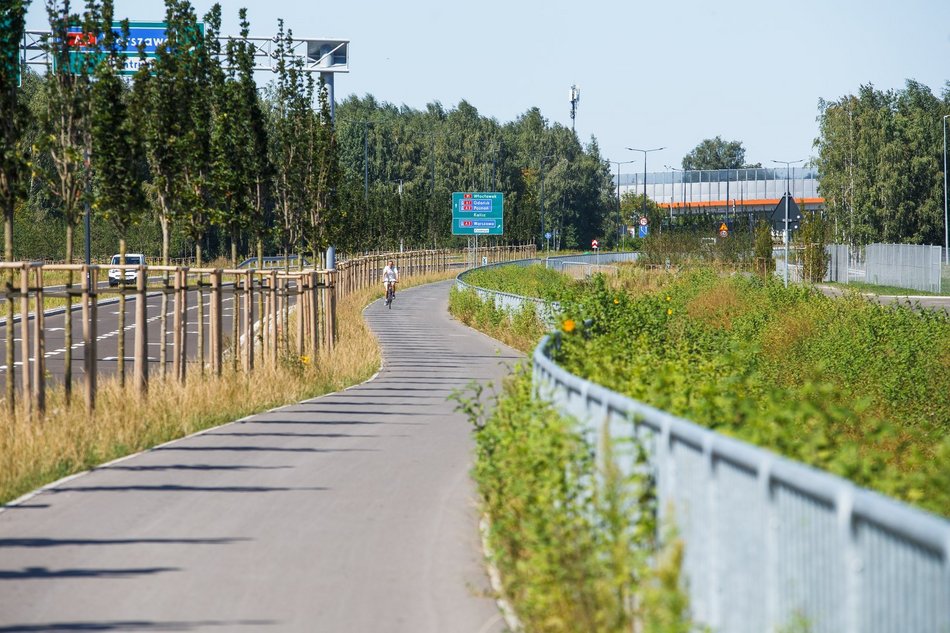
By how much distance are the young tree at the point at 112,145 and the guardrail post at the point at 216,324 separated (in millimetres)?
1397

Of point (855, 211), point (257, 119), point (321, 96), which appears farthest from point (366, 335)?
point (855, 211)

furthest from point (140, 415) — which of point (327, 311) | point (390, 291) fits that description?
point (390, 291)

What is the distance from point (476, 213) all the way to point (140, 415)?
6473 centimetres

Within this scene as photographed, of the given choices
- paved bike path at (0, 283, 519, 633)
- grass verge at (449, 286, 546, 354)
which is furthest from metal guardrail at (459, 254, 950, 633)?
grass verge at (449, 286, 546, 354)

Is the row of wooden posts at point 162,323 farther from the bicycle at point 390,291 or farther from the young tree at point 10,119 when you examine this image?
the bicycle at point 390,291

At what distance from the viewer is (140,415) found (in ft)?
52.3

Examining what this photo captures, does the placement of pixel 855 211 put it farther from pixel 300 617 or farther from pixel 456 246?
pixel 300 617

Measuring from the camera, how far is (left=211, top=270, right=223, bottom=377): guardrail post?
806 inches

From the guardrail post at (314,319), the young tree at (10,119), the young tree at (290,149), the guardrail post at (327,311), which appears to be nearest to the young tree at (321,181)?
the young tree at (290,149)

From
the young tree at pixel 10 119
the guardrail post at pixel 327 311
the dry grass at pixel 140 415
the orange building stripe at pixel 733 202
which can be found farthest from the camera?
the orange building stripe at pixel 733 202

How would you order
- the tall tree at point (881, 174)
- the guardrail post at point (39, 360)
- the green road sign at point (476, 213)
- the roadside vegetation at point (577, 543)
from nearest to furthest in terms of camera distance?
the roadside vegetation at point (577, 543) → the guardrail post at point (39, 360) → the green road sign at point (476, 213) → the tall tree at point (881, 174)

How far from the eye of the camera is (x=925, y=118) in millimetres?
87625

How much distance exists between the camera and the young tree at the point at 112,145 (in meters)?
21.0

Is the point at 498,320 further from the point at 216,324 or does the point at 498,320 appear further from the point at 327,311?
the point at 216,324
